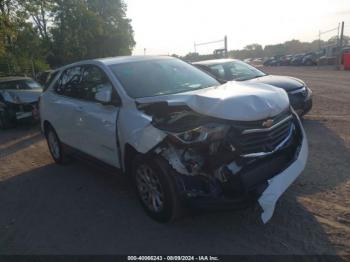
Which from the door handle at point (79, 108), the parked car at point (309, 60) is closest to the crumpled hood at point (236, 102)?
the door handle at point (79, 108)

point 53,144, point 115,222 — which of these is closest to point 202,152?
point 115,222

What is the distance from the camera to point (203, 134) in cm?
351

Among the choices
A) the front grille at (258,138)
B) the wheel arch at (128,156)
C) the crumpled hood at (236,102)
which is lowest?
the wheel arch at (128,156)

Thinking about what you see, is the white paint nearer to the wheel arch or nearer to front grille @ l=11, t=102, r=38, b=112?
the wheel arch

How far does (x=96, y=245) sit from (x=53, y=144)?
3.50 m

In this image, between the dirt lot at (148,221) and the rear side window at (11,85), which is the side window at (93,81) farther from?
the rear side window at (11,85)

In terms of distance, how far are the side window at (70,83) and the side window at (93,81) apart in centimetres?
16

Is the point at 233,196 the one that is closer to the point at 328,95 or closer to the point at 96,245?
the point at 96,245

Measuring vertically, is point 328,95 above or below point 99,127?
below

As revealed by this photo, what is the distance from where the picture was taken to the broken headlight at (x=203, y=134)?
11.4ft

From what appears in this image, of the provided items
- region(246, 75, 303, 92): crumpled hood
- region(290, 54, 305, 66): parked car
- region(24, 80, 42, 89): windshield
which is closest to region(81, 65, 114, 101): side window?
region(246, 75, 303, 92): crumpled hood

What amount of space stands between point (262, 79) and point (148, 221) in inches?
205

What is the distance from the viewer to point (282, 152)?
390 centimetres

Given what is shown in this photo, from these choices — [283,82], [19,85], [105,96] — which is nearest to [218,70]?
[283,82]
